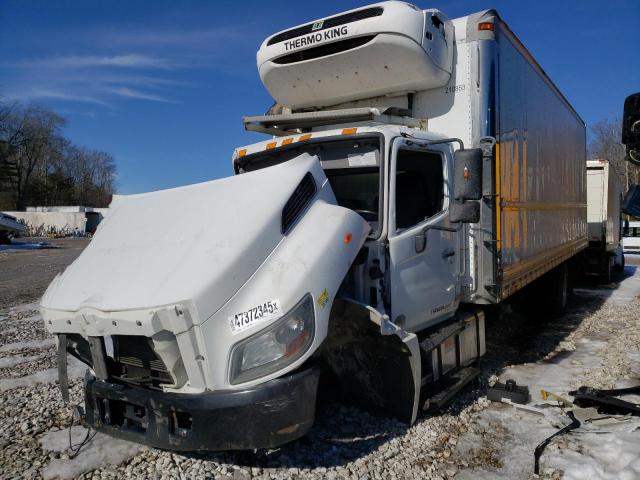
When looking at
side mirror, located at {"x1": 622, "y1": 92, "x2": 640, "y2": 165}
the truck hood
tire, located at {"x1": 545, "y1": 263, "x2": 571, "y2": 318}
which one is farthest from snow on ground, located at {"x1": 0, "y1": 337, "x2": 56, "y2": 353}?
tire, located at {"x1": 545, "y1": 263, "x2": 571, "y2": 318}

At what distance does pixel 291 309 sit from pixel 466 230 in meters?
2.62

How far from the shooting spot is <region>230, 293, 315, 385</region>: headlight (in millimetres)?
2750

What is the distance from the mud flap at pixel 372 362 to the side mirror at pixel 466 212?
3.43ft

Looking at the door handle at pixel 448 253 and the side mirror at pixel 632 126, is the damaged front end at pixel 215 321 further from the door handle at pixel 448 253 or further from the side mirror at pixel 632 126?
the side mirror at pixel 632 126

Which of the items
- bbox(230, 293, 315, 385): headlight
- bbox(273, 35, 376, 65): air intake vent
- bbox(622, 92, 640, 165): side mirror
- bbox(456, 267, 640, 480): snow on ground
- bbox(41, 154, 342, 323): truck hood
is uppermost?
bbox(273, 35, 376, 65): air intake vent

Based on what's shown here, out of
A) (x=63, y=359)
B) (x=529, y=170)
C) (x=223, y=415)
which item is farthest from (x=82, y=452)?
(x=529, y=170)

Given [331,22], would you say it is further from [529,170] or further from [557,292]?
[557,292]

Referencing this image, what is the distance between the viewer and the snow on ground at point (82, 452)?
3447mm

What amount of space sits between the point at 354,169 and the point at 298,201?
1.03m

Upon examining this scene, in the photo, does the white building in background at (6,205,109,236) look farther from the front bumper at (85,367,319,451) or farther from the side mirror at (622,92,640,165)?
the side mirror at (622,92,640,165)

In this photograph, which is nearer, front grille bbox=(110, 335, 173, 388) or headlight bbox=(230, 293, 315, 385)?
headlight bbox=(230, 293, 315, 385)

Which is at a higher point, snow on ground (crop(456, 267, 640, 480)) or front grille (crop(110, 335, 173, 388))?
front grille (crop(110, 335, 173, 388))

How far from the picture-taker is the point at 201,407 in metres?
2.71

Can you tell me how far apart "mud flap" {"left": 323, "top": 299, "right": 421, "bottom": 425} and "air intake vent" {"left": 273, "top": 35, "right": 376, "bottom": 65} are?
2643 mm
